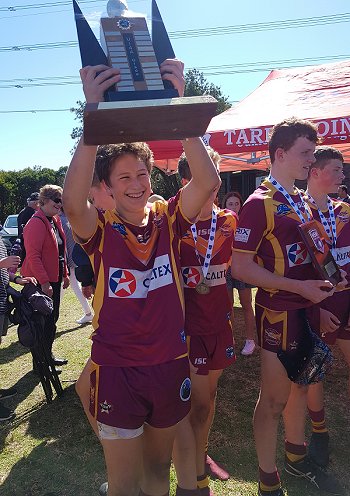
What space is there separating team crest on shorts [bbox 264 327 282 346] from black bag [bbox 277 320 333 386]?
0.18 ft

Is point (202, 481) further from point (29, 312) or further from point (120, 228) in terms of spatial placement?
point (29, 312)

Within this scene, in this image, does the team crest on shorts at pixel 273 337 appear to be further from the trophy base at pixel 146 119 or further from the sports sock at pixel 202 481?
the trophy base at pixel 146 119

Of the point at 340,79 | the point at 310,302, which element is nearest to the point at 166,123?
the point at 310,302

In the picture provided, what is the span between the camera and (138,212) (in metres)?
1.79

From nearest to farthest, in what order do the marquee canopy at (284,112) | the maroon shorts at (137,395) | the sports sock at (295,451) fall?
the maroon shorts at (137,395) < the sports sock at (295,451) < the marquee canopy at (284,112)

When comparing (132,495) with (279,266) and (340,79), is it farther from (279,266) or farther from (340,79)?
(340,79)

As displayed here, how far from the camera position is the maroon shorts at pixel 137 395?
1640mm

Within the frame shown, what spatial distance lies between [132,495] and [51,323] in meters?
2.75

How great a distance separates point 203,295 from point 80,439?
1704 mm

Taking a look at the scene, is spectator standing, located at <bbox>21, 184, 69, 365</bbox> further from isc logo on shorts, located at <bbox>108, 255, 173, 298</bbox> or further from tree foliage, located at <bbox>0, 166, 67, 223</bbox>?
tree foliage, located at <bbox>0, 166, 67, 223</bbox>

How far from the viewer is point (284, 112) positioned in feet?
16.2

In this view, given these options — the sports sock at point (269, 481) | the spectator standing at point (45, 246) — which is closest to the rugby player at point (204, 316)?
the sports sock at point (269, 481)

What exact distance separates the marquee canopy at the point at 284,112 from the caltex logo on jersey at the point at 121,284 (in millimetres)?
3165

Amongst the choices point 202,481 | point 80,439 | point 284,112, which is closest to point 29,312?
point 80,439
